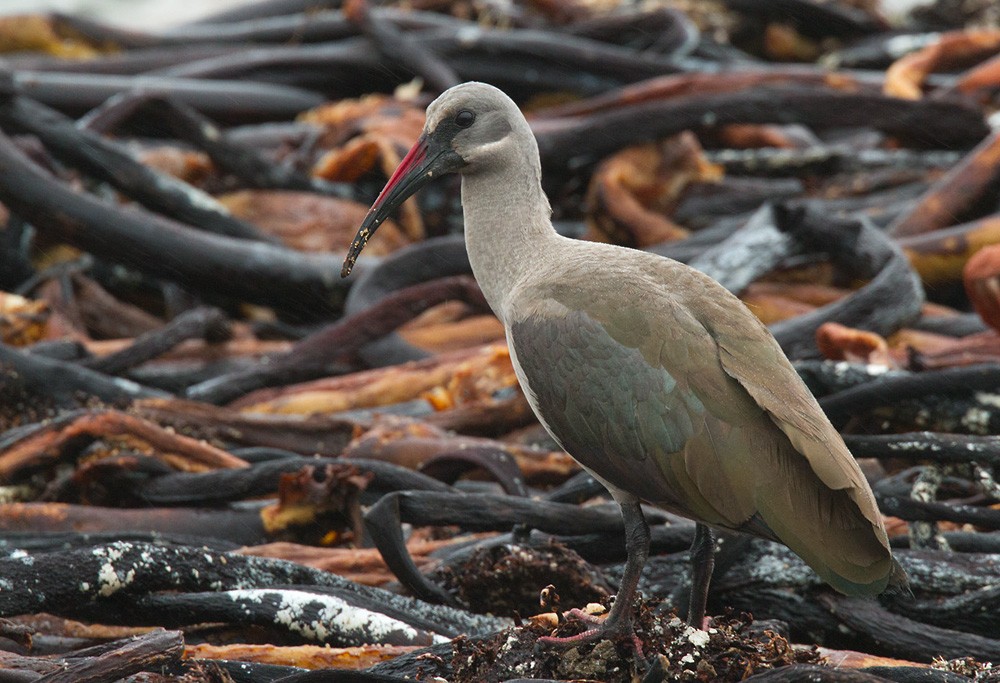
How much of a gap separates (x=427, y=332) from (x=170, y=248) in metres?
1.06

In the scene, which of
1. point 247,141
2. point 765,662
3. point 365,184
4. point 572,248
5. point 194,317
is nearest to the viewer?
point 765,662

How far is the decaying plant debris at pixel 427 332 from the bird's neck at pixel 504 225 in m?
0.55

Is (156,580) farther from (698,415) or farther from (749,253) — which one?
(749,253)

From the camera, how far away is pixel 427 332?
5.31m

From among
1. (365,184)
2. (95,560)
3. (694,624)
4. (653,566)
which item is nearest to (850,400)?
(653,566)

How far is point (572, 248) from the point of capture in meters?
3.22

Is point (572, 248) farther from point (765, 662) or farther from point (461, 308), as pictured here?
point (461, 308)

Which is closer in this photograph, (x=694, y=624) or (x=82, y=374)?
(x=694, y=624)

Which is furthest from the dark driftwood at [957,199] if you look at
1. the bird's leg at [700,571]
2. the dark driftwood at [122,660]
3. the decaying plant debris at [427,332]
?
the dark driftwood at [122,660]

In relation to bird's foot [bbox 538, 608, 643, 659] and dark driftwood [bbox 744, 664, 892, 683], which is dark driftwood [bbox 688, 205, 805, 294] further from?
dark driftwood [bbox 744, 664, 892, 683]

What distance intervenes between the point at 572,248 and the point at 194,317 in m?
2.21

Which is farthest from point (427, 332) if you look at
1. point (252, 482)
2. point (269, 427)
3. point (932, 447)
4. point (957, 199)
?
point (932, 447)

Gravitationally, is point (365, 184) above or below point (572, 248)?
below

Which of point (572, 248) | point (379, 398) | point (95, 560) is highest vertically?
point (572, 248)
